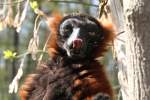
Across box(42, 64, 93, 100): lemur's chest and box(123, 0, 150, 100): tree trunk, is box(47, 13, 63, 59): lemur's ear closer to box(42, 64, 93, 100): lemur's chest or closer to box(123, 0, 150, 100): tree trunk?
box(42, 64, 93, 100): lemur's chest

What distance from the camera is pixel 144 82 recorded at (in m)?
2.78

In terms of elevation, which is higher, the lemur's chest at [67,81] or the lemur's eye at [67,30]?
the lemur's eye at [67,30]

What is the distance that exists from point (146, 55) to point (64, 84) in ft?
3.48

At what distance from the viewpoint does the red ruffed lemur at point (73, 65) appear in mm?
3663

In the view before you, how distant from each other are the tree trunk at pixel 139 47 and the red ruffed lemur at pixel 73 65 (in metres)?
0.70

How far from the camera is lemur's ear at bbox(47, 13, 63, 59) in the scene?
13.6 ft

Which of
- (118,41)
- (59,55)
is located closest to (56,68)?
(59,55)

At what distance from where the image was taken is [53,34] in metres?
4.25

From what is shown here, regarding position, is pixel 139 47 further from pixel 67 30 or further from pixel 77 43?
pixel 67 30

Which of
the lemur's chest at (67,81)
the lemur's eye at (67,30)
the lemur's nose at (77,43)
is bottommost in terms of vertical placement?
the lemur's chest at (67,81)

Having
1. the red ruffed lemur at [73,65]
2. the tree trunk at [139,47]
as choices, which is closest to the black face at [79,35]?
the red ruffed lemur at [73,65]

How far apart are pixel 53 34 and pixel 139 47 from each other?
5.05 feet

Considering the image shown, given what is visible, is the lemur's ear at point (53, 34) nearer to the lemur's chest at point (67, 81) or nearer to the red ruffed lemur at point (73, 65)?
the red ruffed lemur at point (73, 65)

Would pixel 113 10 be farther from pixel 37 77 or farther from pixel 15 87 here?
pixel 15 87
